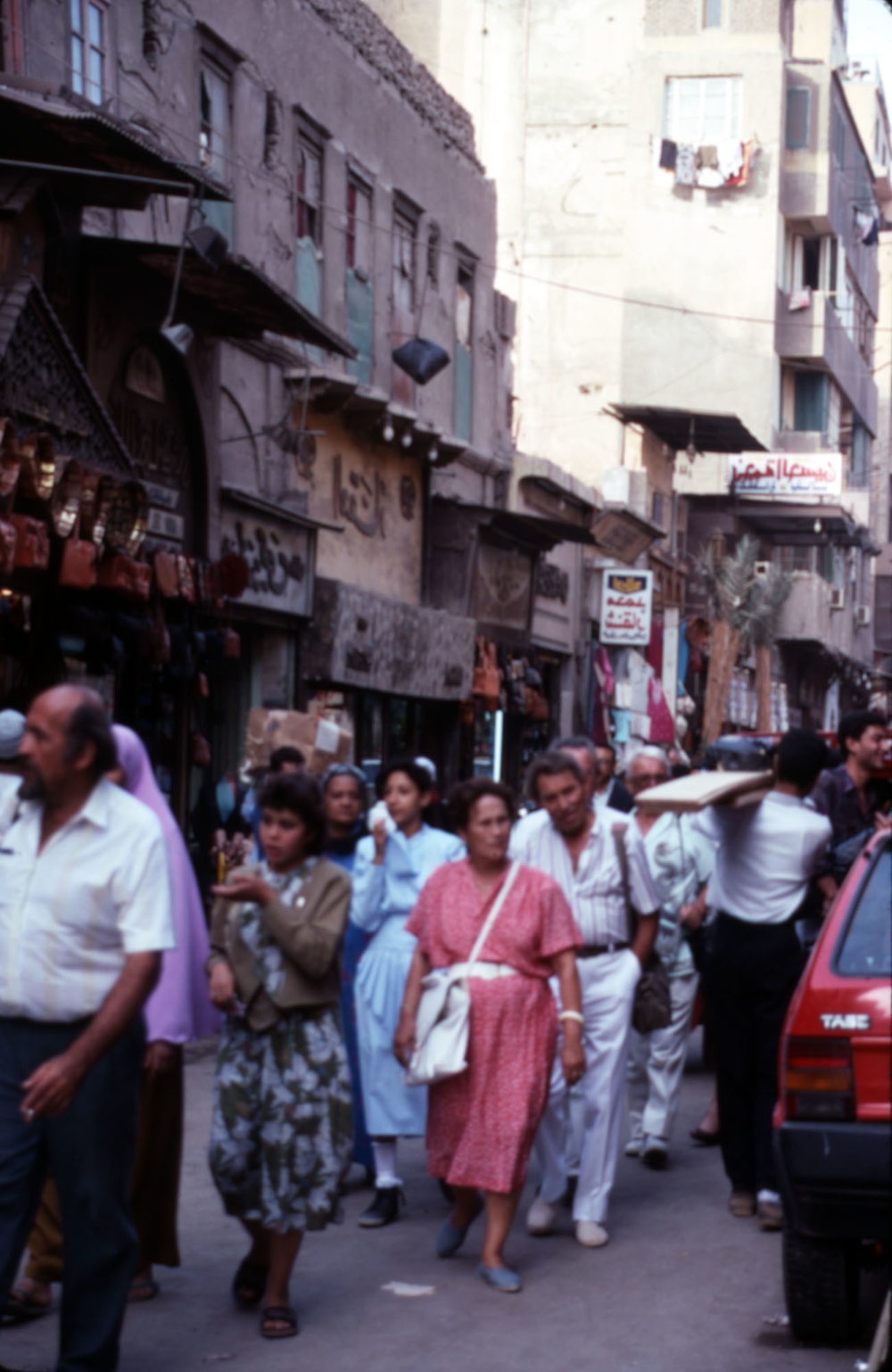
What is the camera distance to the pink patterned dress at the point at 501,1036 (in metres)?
7.20

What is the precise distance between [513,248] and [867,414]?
1654cm

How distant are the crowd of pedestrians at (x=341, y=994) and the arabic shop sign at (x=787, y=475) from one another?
30412 mm

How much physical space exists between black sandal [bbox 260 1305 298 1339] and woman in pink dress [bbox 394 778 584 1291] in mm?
909

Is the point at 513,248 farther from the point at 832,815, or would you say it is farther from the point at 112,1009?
the point at 112,1009

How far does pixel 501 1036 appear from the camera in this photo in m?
7.25

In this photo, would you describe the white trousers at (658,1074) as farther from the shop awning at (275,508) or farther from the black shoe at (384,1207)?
the shop awning at (275,508)

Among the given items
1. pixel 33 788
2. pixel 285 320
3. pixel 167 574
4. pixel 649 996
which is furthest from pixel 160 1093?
pixel 285 320

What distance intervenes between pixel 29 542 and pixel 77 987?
7.13 metres

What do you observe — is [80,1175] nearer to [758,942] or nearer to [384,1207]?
[384,1207]

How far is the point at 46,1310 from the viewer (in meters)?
6.54

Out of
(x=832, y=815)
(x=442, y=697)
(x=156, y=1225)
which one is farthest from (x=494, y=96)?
(x=156, y=1225)

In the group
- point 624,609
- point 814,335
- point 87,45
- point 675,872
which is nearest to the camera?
point 675,872

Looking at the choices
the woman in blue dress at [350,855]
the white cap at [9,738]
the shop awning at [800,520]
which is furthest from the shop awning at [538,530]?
the white cap at [9,738]

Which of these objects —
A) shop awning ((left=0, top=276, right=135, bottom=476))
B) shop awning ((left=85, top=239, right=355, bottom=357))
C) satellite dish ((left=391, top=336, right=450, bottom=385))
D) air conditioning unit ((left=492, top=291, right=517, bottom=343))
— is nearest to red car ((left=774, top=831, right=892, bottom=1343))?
shop awning ((left=0, top=276, right=135, bottom=476))
